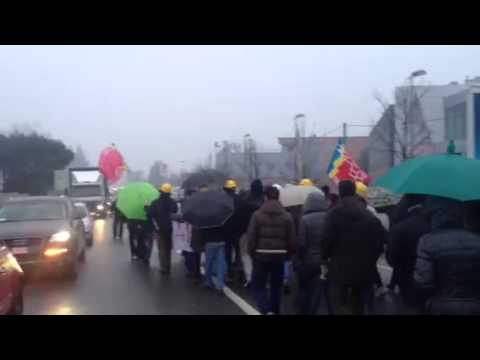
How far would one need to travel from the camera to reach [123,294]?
1100 cm

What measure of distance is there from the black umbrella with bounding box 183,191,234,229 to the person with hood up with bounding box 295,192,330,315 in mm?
2823

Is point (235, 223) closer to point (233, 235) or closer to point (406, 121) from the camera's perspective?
point (233, 235)

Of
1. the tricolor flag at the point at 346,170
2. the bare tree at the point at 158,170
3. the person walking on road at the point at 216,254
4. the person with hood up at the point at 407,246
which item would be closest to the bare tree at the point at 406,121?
the tricolor flag at the point at 346,170

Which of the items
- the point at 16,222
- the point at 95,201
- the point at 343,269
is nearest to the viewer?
the point at 343,269

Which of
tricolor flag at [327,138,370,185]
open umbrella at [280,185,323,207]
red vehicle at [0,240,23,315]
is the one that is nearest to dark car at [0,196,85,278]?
red vehicle at [0,240,23,315]

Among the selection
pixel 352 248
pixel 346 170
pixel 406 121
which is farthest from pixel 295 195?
pixel 406 121

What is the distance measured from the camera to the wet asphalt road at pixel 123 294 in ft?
31.6

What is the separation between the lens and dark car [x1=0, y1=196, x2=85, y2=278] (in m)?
11.9

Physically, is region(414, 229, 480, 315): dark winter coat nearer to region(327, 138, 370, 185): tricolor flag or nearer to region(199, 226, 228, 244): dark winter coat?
region(199, 226, 228, 244): dark winter coat

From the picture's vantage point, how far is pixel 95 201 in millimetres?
38156
